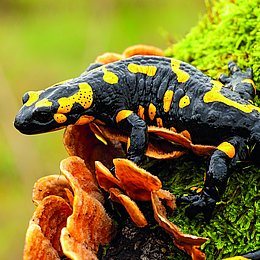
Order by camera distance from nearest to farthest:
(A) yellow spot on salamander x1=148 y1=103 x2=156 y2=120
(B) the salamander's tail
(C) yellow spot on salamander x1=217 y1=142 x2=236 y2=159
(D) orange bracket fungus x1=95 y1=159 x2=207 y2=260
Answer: (D) orange bracket fungus x1=95 y1=159 x2=207 y2=260 → (C) yellow spot on salamander x1=217 y1=142 x2=236 y2=159 → (B) the salamander's tail → (A) yellow spot on salamander x1=148 y1=103 x2=156 y2=120

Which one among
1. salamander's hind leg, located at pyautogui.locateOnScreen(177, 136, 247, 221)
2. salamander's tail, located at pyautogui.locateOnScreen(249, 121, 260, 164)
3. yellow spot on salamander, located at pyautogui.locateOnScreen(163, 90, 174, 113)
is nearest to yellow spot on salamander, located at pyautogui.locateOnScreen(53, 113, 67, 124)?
yellow spot on salamander, located at pyautogui.locateOnScreen(163, 90, 174, 113)

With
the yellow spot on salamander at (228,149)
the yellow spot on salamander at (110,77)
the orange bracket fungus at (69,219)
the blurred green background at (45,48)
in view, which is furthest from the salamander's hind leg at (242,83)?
the blurred green background at (45,48)

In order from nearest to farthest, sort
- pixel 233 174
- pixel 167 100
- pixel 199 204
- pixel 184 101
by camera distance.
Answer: pixel 199 204, pixel 233 174, pixel 184 101, pixel 167 100

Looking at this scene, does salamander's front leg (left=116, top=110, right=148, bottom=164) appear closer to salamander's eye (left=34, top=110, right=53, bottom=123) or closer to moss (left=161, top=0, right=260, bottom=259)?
moss (left=161, top=0, right=260, bottom=259)

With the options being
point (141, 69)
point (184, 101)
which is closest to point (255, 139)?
point (184, 101)

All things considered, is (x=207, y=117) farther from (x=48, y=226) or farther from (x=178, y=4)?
(x=178, y=4)

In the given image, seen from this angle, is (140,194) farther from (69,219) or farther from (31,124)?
(31,124)
